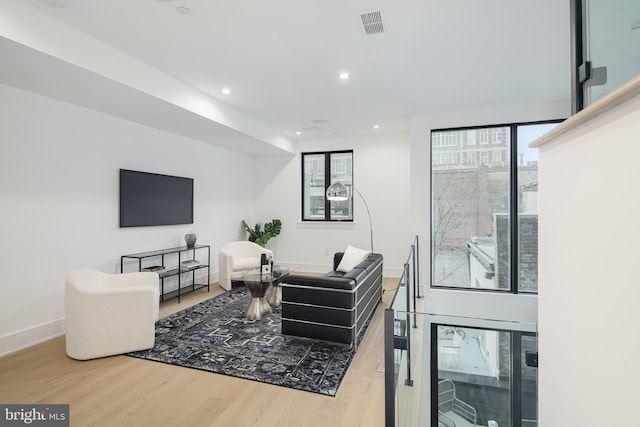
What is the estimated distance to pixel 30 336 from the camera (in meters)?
3.27

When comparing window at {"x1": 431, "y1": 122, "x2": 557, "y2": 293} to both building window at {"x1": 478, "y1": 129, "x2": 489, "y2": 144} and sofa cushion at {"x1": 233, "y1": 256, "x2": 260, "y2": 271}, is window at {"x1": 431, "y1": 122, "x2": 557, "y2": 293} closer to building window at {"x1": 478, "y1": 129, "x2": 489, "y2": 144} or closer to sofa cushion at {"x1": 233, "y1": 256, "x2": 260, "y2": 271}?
building window at {"x1": 478, "y1": 129, "x2": 489, "y2": 144}

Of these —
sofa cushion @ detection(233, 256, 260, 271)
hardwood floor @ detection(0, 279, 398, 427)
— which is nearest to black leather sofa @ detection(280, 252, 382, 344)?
hardwood floor @ detection(0, 279, 398, 427)

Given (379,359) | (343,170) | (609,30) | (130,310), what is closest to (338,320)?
(379,359)

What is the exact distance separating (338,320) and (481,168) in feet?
11.3

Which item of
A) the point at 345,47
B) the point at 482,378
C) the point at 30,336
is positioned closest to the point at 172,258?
the point at 30,336

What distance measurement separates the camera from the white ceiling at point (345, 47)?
246cm

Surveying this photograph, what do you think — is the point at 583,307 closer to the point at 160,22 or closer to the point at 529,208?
the point at 160,22

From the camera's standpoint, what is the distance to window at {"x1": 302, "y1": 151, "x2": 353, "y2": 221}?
22.3ft

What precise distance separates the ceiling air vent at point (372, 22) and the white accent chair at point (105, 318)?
311 cm

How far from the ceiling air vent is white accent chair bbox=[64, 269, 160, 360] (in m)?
3.11

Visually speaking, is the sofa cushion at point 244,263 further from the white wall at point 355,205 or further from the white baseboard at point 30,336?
the white baseboard at point 30,336

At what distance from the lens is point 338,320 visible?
310 centimetres

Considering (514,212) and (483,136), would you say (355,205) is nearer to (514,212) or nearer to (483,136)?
(483,136)

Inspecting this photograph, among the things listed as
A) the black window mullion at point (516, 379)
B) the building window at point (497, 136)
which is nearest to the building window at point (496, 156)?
the building window at point (497, 136)
